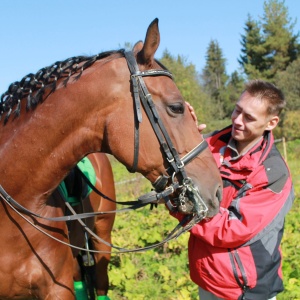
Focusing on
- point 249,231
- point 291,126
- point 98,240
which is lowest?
point 98,240

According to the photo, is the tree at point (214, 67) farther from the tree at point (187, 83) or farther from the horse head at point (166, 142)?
the horse head at point (166, 142)

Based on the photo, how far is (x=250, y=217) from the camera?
7.40ft

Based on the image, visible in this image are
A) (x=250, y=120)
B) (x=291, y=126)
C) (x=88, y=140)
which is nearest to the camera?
(x=88, y=140)

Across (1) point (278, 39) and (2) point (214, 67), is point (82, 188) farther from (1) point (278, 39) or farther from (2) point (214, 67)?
(2) point (214, 67)

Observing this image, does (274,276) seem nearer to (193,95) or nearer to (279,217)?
(279,217)

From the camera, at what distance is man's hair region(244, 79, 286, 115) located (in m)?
2.46

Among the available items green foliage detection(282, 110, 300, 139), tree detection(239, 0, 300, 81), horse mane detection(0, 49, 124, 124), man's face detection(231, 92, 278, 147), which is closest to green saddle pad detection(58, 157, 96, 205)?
horse mane detection(0, 49, 124, 124)

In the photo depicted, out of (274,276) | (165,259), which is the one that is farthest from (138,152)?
(165,259)

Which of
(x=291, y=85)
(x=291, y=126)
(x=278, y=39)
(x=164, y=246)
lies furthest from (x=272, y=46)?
(x=164, y=246)

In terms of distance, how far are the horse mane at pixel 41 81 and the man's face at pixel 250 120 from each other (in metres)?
0.86

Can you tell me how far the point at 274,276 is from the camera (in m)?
2.39

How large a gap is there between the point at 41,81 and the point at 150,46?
28.4 inches

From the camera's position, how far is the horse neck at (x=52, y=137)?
216cm

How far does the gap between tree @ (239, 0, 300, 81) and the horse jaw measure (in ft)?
126
